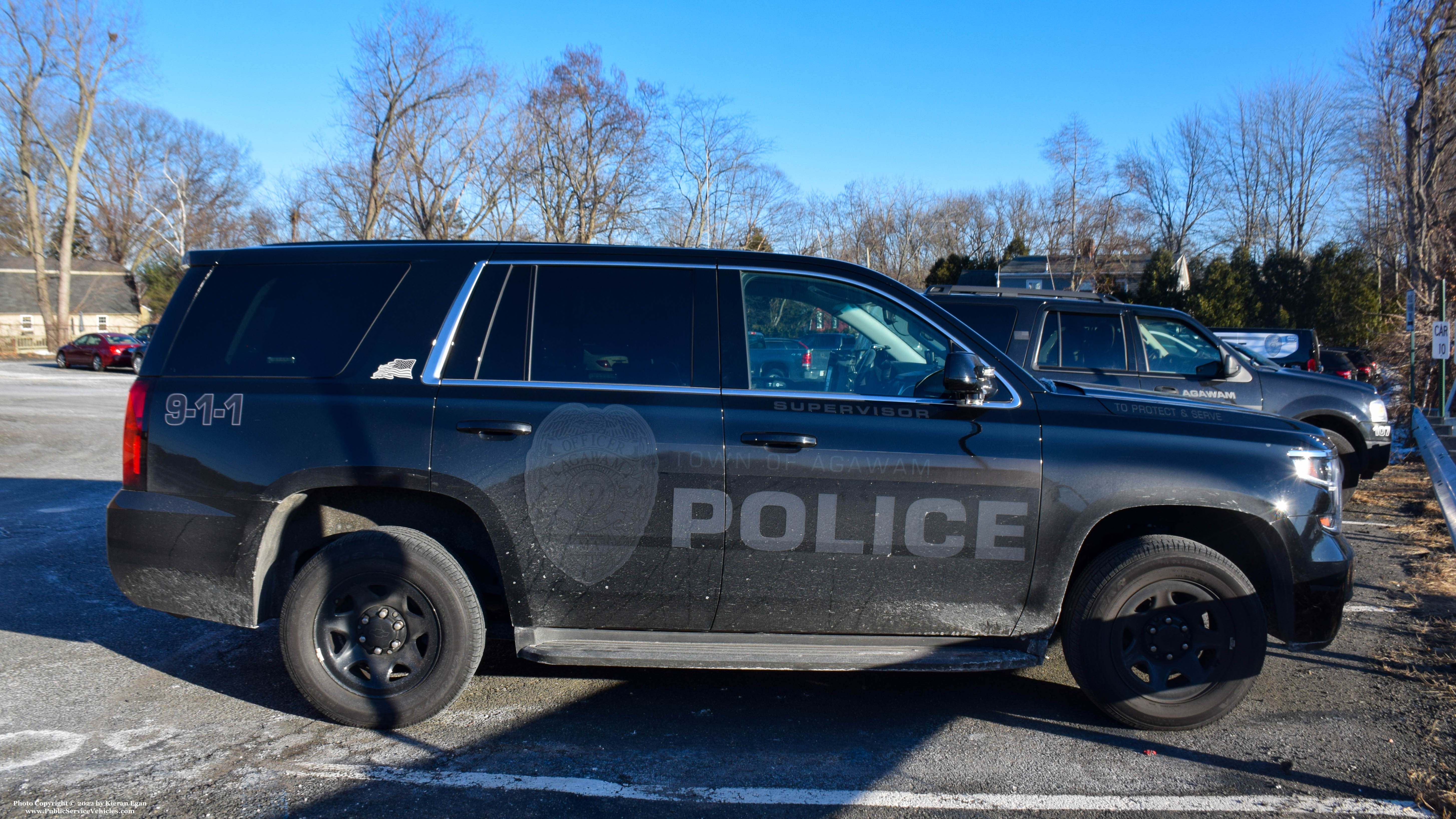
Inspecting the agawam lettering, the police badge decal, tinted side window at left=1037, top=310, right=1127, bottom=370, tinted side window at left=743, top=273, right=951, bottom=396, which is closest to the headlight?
the agawam lettering

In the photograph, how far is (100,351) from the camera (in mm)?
33781

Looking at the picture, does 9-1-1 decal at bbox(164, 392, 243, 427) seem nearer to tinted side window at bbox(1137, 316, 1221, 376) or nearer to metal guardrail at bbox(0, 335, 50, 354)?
tinted side window at bbox(1137, 316, 1221, 376)

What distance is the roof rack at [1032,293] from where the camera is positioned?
809cm

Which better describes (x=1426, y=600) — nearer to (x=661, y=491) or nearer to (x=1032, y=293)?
(x=1032, y=293)

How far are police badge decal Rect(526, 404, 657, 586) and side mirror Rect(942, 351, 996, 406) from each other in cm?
121

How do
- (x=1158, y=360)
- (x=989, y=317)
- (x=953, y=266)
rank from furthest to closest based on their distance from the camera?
(x=953, y=266) → (x=1158, y=360) → (x=989, y=317)

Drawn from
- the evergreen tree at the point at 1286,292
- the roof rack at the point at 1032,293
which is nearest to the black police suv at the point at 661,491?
the roof rack at the point at 1032,293

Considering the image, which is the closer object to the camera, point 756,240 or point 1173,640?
point 1173,640

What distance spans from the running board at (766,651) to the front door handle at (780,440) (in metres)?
0.81

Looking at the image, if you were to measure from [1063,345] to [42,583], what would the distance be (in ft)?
25.5

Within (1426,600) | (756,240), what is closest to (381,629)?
(1426,600)

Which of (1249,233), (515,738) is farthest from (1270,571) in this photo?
(1249,233)

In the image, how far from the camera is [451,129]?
1566 inches

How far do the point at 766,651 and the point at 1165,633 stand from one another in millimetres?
1701
